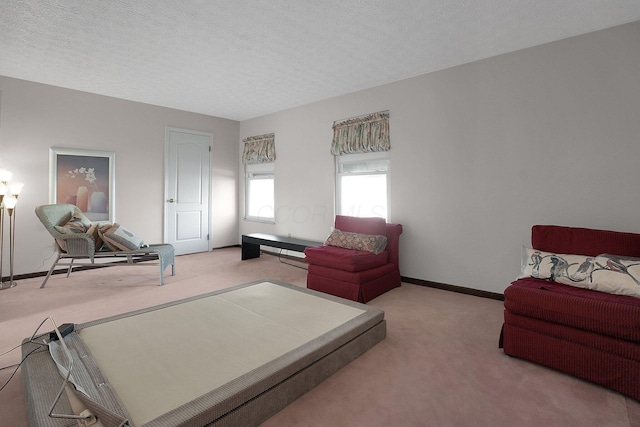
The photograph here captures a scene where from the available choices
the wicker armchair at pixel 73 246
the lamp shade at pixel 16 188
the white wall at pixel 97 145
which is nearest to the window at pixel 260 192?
the white wall at pixel 97 145

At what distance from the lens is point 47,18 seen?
2699 mm

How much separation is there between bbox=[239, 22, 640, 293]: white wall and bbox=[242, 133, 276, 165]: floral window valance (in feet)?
5.34

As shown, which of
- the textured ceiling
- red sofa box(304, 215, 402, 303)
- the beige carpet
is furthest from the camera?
red sofa box(304, 215, 402, 303)

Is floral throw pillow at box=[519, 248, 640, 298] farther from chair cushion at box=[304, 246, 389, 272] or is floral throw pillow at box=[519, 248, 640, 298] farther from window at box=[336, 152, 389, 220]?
window at box=[336, 152, 389, 220]

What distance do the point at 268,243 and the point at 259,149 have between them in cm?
204

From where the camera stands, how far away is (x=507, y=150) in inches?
131

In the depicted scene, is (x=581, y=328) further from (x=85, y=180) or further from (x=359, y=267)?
(x=85, y=180)

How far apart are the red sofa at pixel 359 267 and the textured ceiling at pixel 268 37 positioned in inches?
77.4

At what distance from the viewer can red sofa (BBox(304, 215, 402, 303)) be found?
335cm

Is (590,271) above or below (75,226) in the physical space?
below

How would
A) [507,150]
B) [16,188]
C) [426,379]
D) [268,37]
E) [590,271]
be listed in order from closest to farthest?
[426,379]
[590,271]
[268,37]
[507,150]
[16,188]

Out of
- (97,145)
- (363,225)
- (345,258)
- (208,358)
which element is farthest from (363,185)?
(97,145)

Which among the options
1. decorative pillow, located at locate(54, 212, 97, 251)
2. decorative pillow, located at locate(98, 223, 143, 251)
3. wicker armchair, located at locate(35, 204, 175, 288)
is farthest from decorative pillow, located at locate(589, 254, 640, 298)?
decorative pillow, located at locate(54, 212, 97, 251)

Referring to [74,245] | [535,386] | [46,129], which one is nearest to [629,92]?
[535,386]
